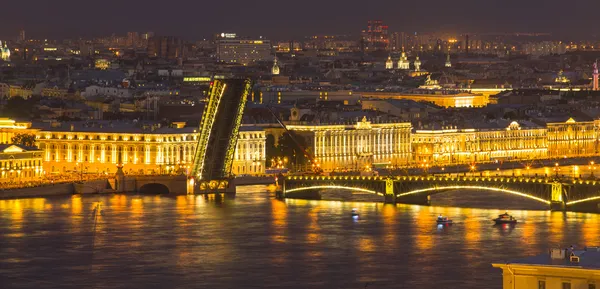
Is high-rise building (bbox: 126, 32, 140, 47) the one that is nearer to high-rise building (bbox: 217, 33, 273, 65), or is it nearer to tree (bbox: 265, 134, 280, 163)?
high-rise building (bbox: 217, 33, 273, 65)

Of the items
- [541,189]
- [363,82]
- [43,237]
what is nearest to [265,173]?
Result: [541,189]

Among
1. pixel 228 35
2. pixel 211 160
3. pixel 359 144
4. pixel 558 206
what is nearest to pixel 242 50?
pixel 228 35

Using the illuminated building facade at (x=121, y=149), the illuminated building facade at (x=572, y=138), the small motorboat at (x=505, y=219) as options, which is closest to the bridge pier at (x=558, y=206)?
the small motorboat at (x=505, y=219)

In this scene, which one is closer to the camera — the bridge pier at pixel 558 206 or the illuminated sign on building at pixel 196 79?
the bridge pier at pixel 558 206

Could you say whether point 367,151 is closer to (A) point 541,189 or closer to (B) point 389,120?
(B) point 389,120

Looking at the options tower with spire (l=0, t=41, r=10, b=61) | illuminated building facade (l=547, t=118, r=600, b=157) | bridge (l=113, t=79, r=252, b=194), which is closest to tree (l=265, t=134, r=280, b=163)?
bridge (l=113, t=79, r=252, b=194)

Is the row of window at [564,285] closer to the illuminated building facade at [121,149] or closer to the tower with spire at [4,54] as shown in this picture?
the illuminated building facade at [121,149]
